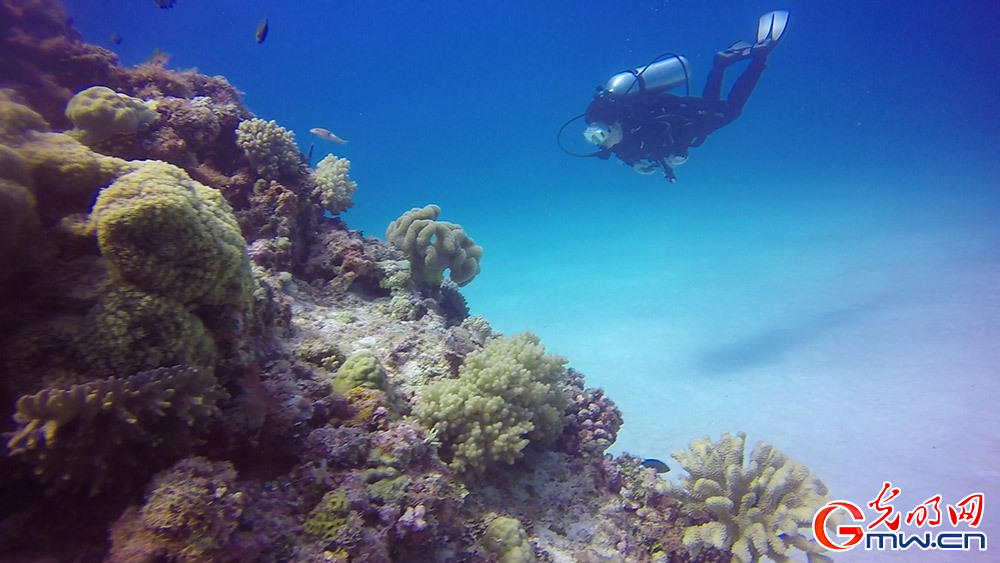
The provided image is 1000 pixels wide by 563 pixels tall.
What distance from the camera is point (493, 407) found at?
140 inches

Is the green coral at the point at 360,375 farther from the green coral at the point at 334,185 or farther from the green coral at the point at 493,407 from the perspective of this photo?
the green coral at the point at 334,185

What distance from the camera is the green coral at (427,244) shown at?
6.25 meters

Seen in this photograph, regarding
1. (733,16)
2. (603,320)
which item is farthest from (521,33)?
(603,320)

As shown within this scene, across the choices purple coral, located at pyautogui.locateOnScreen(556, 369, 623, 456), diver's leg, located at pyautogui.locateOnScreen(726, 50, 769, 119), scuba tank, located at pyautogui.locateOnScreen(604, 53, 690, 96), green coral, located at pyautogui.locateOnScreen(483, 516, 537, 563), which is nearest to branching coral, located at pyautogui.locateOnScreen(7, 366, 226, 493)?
green coral, located at pyautogui.locateOnScreen(483, 516, 537, 563)

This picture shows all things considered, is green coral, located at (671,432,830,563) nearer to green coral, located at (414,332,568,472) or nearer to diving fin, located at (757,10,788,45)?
green coral, located at (414,332,568,472)

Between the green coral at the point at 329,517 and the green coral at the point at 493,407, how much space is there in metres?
1.11

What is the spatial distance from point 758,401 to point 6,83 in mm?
12868

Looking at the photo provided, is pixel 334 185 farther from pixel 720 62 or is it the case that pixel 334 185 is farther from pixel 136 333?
pixel 720 62

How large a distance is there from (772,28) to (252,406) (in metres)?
16.6

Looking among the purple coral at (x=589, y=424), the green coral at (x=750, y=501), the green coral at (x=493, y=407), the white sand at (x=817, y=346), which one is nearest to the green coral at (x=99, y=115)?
the green coral at (x=493, y=407)

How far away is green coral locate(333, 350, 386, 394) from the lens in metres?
3.17

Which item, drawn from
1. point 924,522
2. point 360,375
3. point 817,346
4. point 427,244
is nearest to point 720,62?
point 817,346

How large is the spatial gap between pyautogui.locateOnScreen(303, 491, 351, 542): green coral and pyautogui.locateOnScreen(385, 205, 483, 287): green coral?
4061 millimetres

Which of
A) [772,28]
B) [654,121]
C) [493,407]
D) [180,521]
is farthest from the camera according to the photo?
[772,28]
